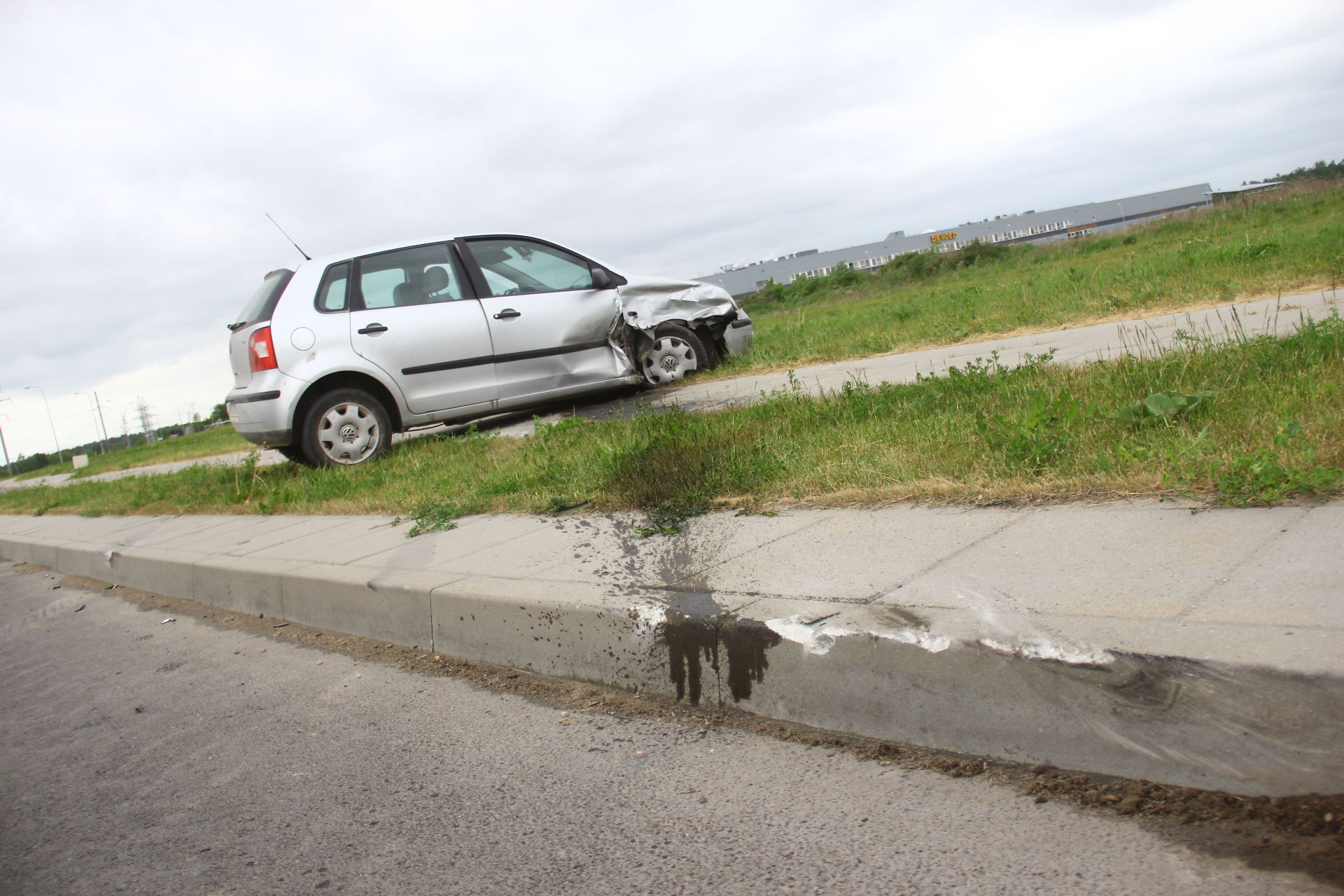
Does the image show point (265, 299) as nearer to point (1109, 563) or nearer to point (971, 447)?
point (971, 447)

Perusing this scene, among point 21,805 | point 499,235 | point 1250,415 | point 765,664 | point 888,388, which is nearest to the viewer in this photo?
point 765,664

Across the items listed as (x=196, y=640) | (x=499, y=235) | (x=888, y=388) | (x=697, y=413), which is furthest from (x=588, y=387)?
(x=196, y=640)

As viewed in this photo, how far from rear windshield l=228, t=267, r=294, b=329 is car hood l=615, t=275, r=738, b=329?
9.33ft

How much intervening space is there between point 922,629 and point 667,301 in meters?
6.97

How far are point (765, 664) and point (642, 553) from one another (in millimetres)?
1174

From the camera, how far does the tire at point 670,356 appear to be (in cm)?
915

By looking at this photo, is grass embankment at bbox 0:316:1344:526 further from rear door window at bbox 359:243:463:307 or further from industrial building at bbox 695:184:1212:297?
industrial building at bbox 695:184:1212:297

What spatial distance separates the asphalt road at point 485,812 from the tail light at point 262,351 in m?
4.33

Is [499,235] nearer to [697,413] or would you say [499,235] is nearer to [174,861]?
[697,413]

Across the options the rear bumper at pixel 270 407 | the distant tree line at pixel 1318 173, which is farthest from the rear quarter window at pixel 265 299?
the distant tree line at pixel 1318 173

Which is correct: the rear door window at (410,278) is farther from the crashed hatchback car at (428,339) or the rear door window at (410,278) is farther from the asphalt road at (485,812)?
the asphalt road at (485,812)

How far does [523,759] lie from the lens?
268cm

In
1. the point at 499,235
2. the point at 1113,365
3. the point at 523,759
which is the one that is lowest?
the point at 523,759

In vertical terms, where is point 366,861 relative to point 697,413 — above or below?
below
